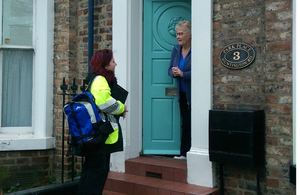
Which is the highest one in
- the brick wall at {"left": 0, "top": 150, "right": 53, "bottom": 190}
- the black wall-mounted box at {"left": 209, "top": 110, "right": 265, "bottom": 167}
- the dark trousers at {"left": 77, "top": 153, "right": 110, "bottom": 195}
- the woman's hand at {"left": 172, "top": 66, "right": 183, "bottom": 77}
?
the woman's hand at {"left": 172, "top": 66, "right": 183, "bottom": 77}

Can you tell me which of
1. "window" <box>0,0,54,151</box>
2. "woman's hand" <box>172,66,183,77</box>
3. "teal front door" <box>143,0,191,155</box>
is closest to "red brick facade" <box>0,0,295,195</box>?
"woman's hand" <box>172,66,183,77</box>

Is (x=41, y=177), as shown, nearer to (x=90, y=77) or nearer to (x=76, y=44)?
(x=76, y=44)

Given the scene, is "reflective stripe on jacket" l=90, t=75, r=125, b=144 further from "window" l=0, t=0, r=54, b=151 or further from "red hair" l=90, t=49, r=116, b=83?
"window" l=0, t=0, r=54, b=151

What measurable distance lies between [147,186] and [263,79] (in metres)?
1.87

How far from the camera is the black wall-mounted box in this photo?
3793 mm

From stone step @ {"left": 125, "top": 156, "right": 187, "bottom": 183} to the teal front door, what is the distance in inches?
10.2

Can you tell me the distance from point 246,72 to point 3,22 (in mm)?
3850

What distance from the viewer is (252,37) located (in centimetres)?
410

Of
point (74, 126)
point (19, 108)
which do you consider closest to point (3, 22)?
point (19, 108)

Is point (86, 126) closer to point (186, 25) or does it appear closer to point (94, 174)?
point (94, 174)

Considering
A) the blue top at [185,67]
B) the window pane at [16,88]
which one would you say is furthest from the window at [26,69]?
the blue top at [185,67]

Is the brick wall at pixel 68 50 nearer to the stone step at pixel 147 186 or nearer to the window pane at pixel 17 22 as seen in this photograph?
the window pane at pixel 17 22

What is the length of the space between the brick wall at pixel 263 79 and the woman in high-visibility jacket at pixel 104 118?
1.32 metres

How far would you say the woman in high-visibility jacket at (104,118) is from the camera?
12.0ft
